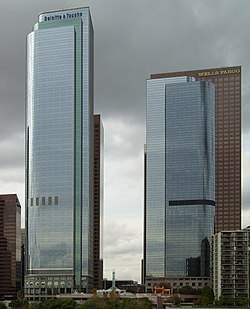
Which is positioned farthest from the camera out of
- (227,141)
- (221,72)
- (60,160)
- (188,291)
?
(221,72)

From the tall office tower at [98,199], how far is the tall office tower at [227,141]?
24982mm

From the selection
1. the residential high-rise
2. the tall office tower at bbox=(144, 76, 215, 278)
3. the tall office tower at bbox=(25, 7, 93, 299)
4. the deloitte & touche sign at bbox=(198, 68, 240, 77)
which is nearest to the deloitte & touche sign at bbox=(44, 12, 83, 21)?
the tall office tower at bbox=(25, 7, 93, 299)

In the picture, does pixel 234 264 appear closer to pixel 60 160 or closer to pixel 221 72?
pixel 60 160

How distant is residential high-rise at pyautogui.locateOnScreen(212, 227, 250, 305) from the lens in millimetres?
117562

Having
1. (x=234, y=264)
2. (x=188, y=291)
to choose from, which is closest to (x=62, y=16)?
(x=234, y=264)

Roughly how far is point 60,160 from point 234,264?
48124 mm

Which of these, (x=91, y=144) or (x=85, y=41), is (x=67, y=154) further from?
(x=85, y=41)

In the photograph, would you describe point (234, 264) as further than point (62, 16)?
No

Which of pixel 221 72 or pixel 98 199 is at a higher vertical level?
pixel 221 72

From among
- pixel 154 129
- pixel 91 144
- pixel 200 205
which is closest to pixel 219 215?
pixel 200 205

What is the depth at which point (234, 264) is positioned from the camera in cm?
11800

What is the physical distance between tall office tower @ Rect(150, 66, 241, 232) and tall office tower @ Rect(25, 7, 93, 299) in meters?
47.5

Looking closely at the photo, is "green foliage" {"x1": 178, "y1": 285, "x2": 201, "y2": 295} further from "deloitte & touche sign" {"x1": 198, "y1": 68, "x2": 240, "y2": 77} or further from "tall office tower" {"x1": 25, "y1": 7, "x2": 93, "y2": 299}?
"deloitte & touche sign" {"x1": 198, "y1": 68, "x2": 240, "y2": 77}

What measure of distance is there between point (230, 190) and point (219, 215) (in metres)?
8.40
